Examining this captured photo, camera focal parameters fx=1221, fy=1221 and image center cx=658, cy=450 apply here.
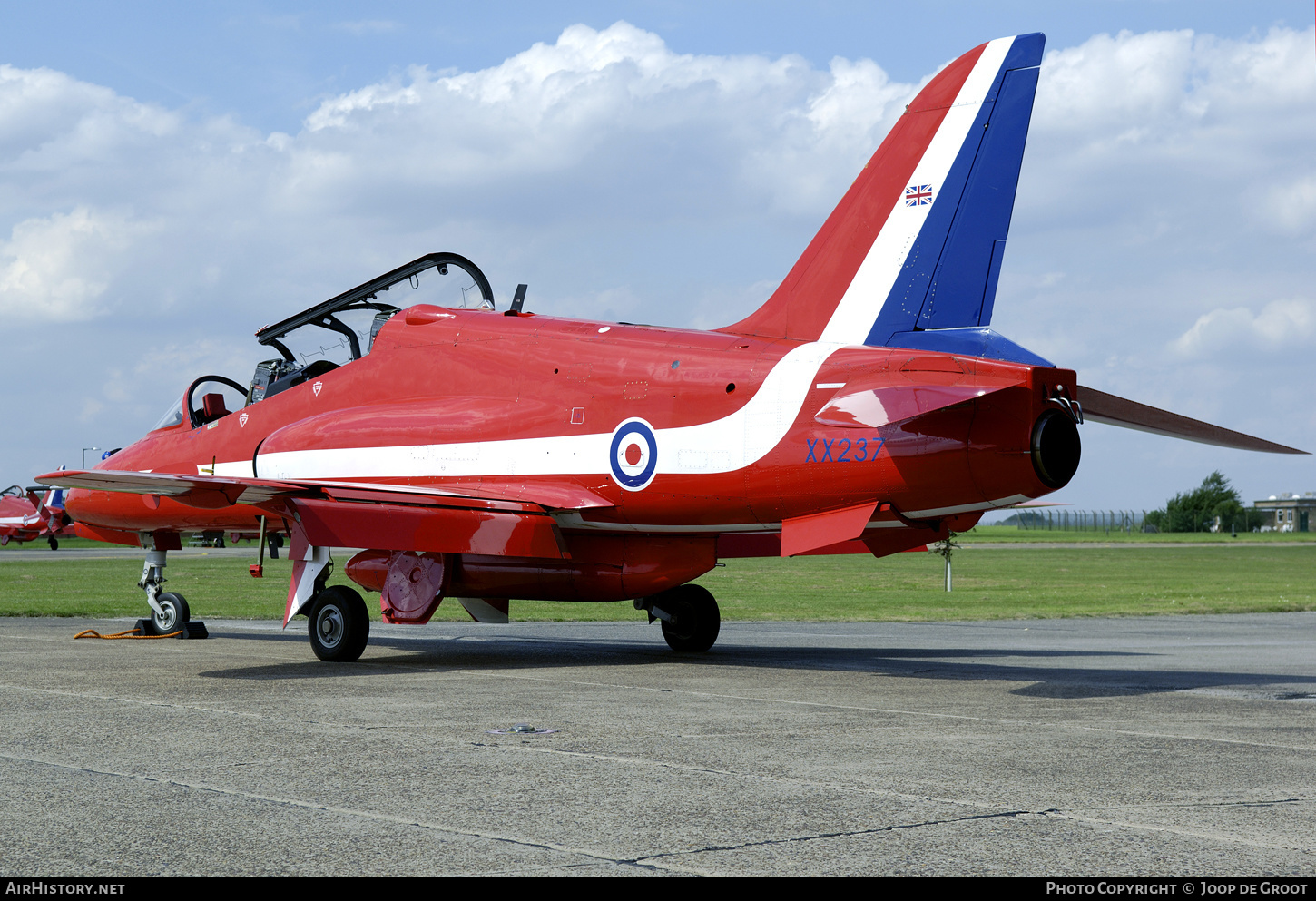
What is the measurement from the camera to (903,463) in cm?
1088

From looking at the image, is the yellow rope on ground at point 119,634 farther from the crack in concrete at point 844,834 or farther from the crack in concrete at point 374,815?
the crack in concrete at point 844,834

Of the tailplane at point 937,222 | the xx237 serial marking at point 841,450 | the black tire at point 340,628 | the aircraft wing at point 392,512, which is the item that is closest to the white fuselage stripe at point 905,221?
the tailplane at point 937,222

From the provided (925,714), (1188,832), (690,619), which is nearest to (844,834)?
(1188,832)

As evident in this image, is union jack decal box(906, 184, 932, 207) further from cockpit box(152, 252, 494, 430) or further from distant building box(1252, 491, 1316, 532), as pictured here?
distant building box(1252, 491, 1316, 532)

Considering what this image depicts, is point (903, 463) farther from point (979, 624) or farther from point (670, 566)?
point (979, 624)

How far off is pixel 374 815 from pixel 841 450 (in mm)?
6652

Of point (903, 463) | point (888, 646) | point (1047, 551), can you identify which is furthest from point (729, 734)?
point (1047, 551)

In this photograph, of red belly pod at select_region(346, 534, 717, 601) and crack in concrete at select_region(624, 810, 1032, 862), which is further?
red belly pod at select_region(346, 534, 717, 601)

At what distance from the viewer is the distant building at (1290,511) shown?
171000 millimetres

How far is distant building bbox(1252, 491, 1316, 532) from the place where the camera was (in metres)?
171

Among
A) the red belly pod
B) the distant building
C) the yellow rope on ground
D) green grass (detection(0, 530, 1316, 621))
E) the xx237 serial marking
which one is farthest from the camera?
the distant building

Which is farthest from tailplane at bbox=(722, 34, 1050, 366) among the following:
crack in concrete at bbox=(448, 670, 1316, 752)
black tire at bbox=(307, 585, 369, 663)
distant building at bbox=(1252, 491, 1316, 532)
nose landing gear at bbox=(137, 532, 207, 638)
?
distant building at bbox=(1252, 491, 1316, 532)

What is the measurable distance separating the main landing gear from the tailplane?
13.9 ft
